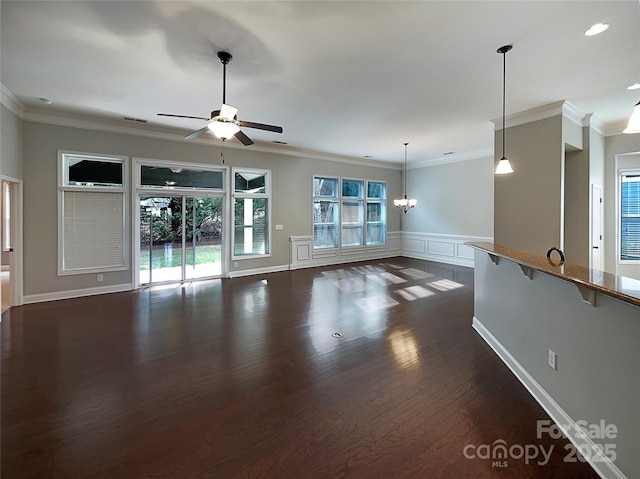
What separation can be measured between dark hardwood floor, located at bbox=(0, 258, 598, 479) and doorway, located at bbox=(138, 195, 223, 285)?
185 cm

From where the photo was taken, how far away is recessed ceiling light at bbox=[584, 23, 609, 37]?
267cm

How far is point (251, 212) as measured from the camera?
729cm

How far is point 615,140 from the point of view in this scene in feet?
17.7

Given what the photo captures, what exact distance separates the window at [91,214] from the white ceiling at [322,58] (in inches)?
40.1

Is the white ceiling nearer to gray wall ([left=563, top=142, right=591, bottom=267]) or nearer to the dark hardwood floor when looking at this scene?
gray wall ([left=563, top=142, right=591, bottom=267])

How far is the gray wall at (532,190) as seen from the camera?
4.47 m

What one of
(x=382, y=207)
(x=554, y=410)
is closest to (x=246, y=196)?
(x=382, y=207)

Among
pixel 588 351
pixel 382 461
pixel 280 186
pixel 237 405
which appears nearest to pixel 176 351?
pixel 237 405

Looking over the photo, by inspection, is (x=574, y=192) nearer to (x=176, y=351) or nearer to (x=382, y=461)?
(x=382, y=461)

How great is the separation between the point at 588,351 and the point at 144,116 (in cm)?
647

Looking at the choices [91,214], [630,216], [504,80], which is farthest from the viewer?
[630,216]

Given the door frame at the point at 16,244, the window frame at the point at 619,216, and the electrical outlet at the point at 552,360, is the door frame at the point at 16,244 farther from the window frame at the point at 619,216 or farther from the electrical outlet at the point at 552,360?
the window frame at the point at 619,216

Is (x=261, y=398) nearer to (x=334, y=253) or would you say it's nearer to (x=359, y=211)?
(x=334, y=253)

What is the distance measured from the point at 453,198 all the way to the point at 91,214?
8751 millimetres
